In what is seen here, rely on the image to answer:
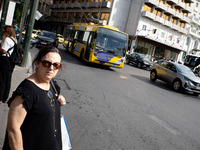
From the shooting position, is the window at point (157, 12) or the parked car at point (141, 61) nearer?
the parked car at point (141, 61)

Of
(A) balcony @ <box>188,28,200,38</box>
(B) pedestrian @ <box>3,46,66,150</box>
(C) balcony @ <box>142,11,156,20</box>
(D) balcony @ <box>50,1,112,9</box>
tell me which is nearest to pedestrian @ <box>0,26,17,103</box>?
(B) pedestrian @ <box>3,46,66,150</box>

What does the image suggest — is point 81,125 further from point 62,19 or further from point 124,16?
point 62,19

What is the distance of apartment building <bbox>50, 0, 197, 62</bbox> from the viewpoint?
43188mm

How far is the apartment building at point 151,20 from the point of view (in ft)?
142

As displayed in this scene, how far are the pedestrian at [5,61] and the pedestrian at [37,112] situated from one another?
3064 mm

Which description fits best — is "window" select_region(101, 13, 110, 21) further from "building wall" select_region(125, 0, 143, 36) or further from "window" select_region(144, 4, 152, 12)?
"window" select_region(144, 4, 152, 12)

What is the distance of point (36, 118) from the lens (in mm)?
1699

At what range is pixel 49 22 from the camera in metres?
65.3

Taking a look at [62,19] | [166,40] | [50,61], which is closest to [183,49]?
[166,40]

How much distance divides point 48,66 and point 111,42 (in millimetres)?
12951

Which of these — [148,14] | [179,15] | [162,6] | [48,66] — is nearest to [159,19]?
[162,6]

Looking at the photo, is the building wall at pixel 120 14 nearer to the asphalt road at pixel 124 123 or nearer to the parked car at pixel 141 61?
the parked car at pixel 141 61

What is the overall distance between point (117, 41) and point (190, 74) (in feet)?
17.0

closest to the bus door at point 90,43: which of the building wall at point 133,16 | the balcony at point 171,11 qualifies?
the building wall at point 133,16
